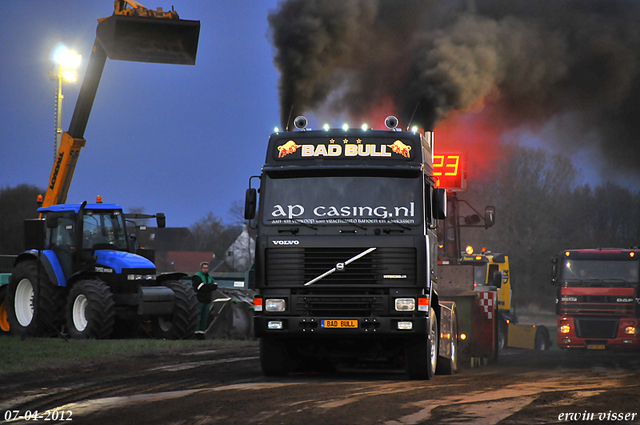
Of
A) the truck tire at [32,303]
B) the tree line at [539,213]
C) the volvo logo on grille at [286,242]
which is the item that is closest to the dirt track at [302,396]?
the volvo logo on grille at [286,242]

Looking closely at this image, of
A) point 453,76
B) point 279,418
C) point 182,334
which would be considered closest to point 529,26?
point 453,76

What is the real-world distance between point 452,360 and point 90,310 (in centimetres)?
795

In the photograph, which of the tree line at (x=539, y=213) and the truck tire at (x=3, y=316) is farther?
the tree line at (x=539, y=213)

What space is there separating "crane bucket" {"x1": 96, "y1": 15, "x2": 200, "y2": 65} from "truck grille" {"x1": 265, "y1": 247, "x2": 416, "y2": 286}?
1071 centimetres

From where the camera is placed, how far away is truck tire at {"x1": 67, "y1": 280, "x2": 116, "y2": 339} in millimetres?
17891

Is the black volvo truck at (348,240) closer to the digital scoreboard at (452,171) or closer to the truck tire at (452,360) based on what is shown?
the truck tire at (452,360)

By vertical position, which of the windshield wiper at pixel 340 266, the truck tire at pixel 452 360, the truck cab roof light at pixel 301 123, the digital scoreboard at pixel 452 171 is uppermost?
the digital scoreboard at pixel 452 171

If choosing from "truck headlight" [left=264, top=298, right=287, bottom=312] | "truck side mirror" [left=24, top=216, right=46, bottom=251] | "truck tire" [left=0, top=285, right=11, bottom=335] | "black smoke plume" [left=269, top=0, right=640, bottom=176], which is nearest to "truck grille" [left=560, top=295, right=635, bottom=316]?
"black smoke plume" [left=269, top=0, right=640, bottom=176]

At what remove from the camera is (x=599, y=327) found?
2506 centimetres

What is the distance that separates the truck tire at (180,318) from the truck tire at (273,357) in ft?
22.9

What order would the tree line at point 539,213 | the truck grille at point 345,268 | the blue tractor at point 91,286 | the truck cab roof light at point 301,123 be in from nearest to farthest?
the truck grille at point 345,268
the truck cab roof light at point 301,123
the blue tractor at point 91,286
the tree line at point 539,213

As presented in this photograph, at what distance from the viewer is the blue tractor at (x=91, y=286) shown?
18328 mm

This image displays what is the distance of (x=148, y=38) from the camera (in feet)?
68.0

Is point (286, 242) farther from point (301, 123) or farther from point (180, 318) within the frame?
point (180, 318)
